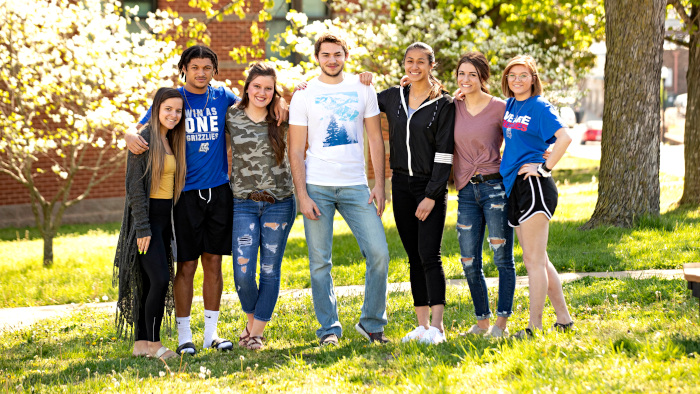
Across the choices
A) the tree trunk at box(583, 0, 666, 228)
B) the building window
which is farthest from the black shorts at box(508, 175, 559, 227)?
the building window

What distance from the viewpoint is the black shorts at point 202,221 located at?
5309mm

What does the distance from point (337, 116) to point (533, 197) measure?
4.59 feet

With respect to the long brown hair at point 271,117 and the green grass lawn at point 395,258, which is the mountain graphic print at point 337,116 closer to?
the long brown hair at point 271,117

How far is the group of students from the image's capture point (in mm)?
4984

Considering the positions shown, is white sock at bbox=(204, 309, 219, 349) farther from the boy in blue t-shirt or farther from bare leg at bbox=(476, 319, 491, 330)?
bare leg at bbox=(476, 319, 491, 330)

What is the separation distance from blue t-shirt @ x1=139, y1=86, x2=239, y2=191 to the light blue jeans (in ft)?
2.27

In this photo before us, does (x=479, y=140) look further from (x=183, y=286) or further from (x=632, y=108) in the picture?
(x=632, y=108)

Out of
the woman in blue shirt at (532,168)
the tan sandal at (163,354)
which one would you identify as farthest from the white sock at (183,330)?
the woman in blue shirt at (532,168)

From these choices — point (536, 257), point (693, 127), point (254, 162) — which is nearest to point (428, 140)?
point (536, 257)

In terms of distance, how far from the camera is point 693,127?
11812 millimetres

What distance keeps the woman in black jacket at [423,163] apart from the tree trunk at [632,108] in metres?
5.07

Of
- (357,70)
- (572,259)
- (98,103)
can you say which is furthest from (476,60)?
(357,70)

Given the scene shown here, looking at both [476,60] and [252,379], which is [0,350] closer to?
[252,379]

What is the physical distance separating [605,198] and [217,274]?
5930mm
